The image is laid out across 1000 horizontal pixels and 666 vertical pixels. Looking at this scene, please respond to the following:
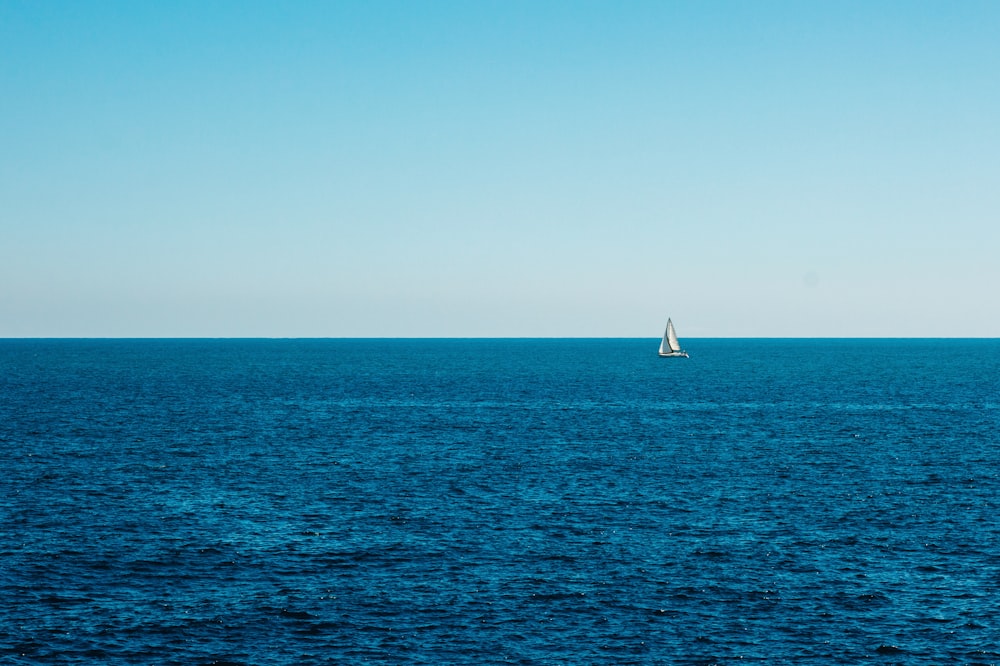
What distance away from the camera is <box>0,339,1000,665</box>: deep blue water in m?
42.9

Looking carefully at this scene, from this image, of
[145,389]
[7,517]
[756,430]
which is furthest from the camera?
[145,389]

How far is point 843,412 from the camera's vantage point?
468ft

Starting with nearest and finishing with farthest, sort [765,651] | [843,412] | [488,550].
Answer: [765,651]
[488,550]
[843,412]

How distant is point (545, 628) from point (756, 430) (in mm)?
81100

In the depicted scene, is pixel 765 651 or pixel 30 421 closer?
pixel 765 651

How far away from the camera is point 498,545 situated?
192 feet

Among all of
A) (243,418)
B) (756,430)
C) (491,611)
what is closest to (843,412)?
(756,430)

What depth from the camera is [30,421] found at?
12462 centimetres

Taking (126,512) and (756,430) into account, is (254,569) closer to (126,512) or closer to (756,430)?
(126,512)

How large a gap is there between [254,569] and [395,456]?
43473 mm

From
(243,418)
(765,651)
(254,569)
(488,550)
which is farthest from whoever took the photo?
(243,418)

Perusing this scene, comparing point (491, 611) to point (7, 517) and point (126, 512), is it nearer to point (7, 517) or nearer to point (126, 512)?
point (126, 512)

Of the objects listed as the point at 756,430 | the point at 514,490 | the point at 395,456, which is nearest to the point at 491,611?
the point at 514,490

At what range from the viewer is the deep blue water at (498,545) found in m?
42.9
